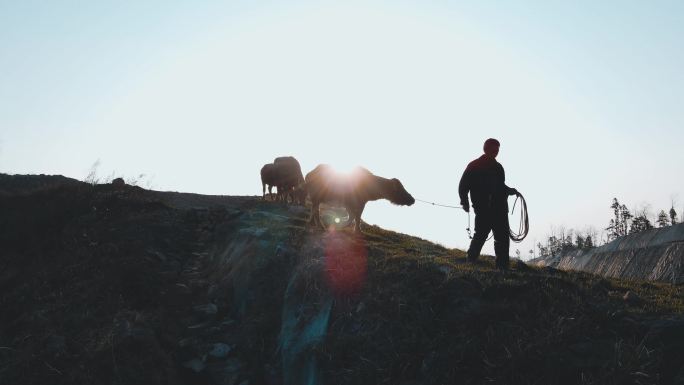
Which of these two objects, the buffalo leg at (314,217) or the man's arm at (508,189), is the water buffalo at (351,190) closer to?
the buffalo leg at (314,217)

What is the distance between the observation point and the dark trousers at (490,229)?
33.1 ft

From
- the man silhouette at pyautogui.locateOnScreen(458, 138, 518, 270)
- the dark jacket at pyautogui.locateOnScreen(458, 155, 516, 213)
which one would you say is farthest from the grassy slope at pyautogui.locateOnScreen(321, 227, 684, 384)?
the dark jacket at pyautogui.locateOnScreen(458, 155, 516, 213)

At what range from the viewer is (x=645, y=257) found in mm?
21656

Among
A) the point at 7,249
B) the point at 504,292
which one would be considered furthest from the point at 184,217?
the point at 504,292

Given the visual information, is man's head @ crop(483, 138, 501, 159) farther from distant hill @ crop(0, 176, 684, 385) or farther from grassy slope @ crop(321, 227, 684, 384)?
grassy slope @ crop(321, 227, 684, 384)

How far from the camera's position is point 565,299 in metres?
6.48

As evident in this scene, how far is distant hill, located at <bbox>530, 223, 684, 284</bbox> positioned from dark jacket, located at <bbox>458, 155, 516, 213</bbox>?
332 inches

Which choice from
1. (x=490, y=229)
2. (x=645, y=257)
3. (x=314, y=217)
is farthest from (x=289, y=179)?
(x=645, y=257)

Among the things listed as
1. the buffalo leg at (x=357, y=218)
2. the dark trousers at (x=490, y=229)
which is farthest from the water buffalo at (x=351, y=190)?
the dark trousers at (x=490, y=229)

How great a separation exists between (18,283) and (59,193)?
776cm

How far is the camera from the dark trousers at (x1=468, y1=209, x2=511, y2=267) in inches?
397

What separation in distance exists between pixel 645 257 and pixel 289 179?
55.8 feet

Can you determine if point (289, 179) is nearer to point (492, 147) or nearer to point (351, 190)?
point (351, 190)

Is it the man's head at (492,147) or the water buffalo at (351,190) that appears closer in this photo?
the man's head at (492,147)
